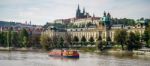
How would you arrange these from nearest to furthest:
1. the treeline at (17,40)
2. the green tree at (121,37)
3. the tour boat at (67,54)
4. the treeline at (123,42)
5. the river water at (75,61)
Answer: the river water at (75,61) → the tour boat at (67,54) → the treeline at (123,42) → the green tree at (121,37) → the treeline at (17,40)

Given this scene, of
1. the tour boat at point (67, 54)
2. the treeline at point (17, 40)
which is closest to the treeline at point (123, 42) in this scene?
the treeline at point (17, 40)

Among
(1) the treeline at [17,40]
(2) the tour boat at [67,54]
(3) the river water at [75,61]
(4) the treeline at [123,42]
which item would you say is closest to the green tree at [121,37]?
(4) the treeline at [123,42]

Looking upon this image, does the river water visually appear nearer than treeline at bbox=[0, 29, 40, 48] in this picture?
Yes

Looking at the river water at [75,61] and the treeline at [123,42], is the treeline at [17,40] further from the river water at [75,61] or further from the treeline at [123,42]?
the river water at [75,61]

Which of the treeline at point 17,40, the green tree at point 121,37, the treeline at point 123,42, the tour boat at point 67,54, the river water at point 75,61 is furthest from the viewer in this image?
the treeline at point 17,40

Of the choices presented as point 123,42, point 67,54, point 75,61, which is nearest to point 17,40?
point 123,42

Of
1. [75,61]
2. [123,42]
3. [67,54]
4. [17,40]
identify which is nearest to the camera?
[75,61]

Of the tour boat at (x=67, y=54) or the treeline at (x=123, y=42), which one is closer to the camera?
the tour boat at (x=67, y=54)

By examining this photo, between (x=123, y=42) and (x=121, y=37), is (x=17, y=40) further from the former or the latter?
(x=123, y=42)

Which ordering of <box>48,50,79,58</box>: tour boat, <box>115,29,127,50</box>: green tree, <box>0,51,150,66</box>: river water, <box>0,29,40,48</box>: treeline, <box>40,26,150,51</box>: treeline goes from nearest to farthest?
<box>0,51,150,66</box>: river water, <box>48,50,79,58</box>: tour boat, <box>40,26,150,51</box>: treeline, <box>115,29,127,50</box>: green tree, <box>0,29,40,48</box>: treeline

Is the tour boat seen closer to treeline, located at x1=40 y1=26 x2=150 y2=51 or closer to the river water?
the river water

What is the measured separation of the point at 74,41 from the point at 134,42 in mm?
46719

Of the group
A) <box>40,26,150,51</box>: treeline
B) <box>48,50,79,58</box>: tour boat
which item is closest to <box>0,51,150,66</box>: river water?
<box>48,50,79,58</box>: tour boat

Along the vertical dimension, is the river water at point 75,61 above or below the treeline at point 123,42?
below
